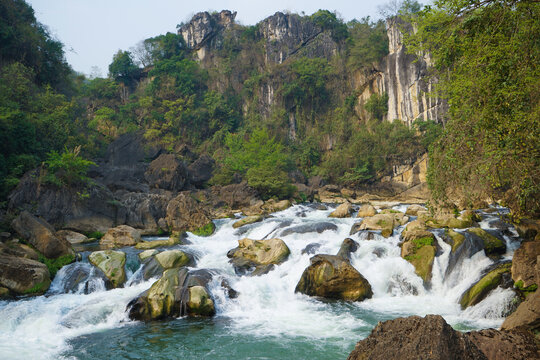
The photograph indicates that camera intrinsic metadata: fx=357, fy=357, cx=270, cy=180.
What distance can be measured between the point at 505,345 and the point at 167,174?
85.9ft

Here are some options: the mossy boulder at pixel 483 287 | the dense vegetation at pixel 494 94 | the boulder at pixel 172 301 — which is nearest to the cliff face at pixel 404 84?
the mossy boulder at pixel 483 287

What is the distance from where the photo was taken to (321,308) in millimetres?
9164

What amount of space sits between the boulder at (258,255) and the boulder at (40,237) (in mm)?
5667

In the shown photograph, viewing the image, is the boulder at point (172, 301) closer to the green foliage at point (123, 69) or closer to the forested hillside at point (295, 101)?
the forested hillside at point (295, 101)

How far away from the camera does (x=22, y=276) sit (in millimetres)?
9781

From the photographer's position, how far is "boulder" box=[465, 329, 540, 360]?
3.70 metres

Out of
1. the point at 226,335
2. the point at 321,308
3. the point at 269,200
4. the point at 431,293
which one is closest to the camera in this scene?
the point at 226,335

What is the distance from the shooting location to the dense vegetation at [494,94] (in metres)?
6.05

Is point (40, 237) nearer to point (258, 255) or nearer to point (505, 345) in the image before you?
point (258, 255)

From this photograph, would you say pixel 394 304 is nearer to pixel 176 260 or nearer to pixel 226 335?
pixel 226 335

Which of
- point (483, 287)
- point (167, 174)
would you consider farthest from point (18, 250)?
point (167, 174)

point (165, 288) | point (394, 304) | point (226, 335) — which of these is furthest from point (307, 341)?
point (165, 288)

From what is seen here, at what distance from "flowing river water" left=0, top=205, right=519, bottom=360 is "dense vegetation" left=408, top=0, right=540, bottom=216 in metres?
3.52

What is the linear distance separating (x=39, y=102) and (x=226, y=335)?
2077 cm
